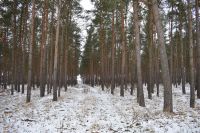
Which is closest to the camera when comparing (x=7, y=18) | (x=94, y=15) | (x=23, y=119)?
(x=23, y=119)

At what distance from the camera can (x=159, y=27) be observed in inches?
530

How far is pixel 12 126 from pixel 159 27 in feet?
28.5

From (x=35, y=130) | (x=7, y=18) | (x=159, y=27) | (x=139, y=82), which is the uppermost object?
(x=7, y=18)

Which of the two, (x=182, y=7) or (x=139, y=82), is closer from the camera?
(x=139, y=82)

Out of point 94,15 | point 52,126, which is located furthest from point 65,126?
point 94,15

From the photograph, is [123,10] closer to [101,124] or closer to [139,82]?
[139,82]

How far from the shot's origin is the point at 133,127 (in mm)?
10391

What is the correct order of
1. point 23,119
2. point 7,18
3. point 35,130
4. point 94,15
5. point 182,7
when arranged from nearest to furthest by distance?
point 35,130, point 23,119, point 182,7, point 7,18, point 94,15

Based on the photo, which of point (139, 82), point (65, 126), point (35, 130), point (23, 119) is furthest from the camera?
point (139, 82)

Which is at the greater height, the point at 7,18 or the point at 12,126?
the point at 7,18

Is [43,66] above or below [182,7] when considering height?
below

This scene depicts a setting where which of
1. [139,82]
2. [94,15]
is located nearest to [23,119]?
[139,82]

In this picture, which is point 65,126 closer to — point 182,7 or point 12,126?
point 12,126

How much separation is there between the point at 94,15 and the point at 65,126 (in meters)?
19.6
